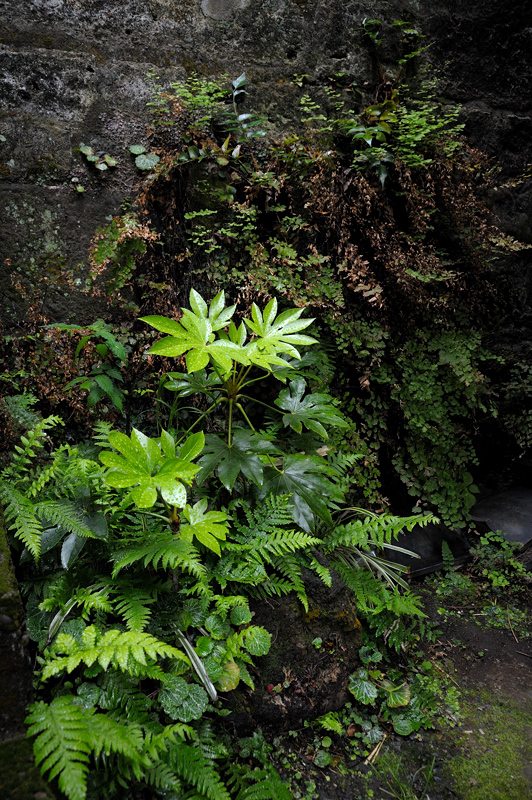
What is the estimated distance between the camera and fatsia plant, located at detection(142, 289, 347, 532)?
6.37 feet

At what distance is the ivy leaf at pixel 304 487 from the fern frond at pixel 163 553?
622 mm

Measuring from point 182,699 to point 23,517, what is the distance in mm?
907

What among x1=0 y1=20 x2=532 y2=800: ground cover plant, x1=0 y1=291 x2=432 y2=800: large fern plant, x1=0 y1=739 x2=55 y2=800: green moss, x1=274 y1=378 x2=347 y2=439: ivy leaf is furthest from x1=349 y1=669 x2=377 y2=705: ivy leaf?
x1=0 y1=739 x2=55 y2=800: green moss

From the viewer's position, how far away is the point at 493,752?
6.52ft

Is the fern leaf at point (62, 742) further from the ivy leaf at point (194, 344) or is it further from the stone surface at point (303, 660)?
the ivy leaf at point (194, 344)

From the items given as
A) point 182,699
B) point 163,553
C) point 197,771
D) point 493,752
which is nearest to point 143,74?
→ point 163,553

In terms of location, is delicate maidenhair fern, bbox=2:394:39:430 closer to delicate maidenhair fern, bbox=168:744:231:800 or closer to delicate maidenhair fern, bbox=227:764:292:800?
delicate maidenhair fern, bbox=168:744:231:800

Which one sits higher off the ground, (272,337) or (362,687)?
(272,337)

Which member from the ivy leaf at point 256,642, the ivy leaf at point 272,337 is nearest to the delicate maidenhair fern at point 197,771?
the ivy leaf at point 256,642

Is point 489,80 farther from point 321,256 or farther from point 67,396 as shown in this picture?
point 67,396

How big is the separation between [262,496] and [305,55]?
332 centimetres

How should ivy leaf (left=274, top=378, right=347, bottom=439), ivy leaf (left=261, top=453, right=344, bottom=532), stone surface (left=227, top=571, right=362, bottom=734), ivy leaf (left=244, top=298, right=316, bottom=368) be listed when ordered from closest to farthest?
stone surface (left=227, top=571, right=362, bottom=734)
ivy leaf (left=244, top=298, right=316, bottom=368)
ivy leaf (left=261, top=453, right=344, bottom=532)
ivy leaf (left=274, top=378, right=347, bottom=439)

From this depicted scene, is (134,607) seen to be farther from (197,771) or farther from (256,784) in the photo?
(256,784)

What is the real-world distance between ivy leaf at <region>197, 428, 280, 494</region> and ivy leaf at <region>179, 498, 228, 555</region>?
0.20 m
